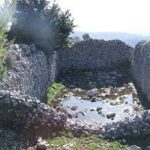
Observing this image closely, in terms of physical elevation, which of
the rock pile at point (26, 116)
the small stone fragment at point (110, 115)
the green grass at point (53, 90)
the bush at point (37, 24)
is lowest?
the small stone fragment at point (110, 115)

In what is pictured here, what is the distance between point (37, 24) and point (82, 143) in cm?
1756

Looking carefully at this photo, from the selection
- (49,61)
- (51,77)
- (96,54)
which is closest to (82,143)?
(51,77)

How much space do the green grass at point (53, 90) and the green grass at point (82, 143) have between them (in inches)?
439

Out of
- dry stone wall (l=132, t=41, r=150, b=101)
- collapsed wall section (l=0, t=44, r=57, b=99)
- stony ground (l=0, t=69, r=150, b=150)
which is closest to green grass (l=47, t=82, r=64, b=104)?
stony ground (l=0, t=69, r=150, b=150)

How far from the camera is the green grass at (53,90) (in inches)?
1028

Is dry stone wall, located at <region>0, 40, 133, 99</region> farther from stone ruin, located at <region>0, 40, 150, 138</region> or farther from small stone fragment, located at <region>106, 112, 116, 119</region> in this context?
small stone fragment, located at <region>106, 112, 116, 119</region>

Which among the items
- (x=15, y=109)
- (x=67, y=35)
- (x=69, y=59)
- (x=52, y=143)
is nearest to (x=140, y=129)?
(x=52, y=143)

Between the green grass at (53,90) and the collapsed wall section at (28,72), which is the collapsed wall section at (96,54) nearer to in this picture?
the collapsed wall section at (28,72)

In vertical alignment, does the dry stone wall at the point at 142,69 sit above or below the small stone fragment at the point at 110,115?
above

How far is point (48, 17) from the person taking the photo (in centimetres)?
3069

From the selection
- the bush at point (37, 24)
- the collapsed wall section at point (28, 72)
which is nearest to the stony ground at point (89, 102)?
the collapsed wall section at point (28, 72)

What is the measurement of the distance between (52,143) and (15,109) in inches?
63.8

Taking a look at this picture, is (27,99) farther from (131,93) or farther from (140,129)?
(131,93)

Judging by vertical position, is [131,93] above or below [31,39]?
below
